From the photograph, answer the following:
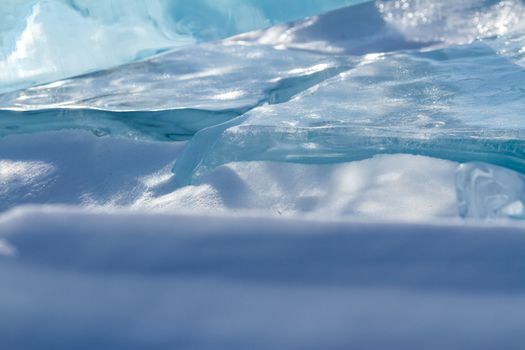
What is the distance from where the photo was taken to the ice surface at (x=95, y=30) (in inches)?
41.1

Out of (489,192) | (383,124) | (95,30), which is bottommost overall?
(489,192)

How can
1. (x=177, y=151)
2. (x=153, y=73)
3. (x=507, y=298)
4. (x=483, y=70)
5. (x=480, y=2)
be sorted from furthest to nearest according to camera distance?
(x=480, y=2)
(x=153, y=73)
(x=483, y=70)
(x=177, y=151)
(x=507, y=298)

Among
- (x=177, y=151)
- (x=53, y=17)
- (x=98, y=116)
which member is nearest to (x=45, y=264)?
(x=177, y=151)

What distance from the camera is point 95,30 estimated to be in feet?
3.59

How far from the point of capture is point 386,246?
32 centimetres

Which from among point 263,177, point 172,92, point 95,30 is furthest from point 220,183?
point 95,30

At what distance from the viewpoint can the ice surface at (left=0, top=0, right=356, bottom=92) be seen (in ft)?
3.42

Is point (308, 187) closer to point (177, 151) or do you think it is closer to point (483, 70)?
point (177, 151)

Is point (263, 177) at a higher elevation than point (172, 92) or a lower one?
lower

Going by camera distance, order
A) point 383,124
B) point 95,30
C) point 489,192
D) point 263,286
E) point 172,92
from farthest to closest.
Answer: point 95,30 < point 172,92 < point 383,124 < point 489,192 < point 263,286

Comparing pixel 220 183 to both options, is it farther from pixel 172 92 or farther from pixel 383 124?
pixel 172 92

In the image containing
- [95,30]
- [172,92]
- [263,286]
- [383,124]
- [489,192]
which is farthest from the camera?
[95,30]

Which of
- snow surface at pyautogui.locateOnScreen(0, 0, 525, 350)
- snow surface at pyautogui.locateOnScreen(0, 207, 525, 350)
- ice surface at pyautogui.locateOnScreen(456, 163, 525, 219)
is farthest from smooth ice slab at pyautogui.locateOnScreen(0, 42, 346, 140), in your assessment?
snow surface at pyautogui.locateOnScreen(0, 207, 525, 350)

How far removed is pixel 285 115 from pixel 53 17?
52 centimetres
